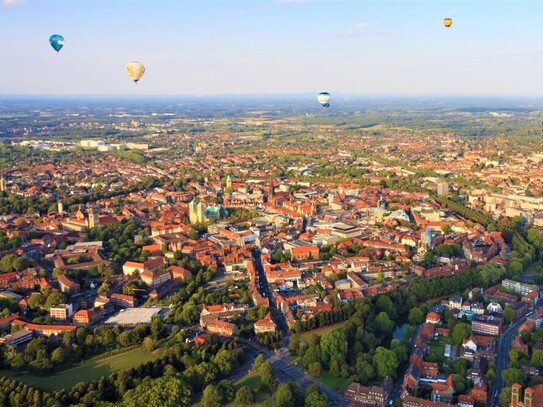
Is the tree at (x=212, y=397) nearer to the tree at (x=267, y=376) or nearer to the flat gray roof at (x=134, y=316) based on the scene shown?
the tree at (x=267, y=376)

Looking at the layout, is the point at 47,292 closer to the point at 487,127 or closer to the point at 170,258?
the point at 170,258

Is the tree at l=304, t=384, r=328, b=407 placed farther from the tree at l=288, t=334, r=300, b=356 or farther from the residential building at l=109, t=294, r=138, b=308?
the residential building at l=109, t=294, r=138, b=308

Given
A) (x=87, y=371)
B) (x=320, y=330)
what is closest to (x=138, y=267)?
(x=87, y=371)

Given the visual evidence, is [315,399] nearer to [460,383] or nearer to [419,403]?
[419,403]

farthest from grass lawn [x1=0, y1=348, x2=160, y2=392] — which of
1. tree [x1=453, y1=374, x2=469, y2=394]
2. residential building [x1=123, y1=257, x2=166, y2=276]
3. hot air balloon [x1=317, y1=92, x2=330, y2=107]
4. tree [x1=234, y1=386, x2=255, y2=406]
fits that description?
hot air balloon [x1=317, y1=92, x2=330, y2=107]

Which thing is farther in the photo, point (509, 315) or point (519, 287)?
point (519, 287)

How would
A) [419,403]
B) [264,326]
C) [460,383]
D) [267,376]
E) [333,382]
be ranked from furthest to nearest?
[264,326] < [333,382] < [267,376] < [460,383] < [419,403]
